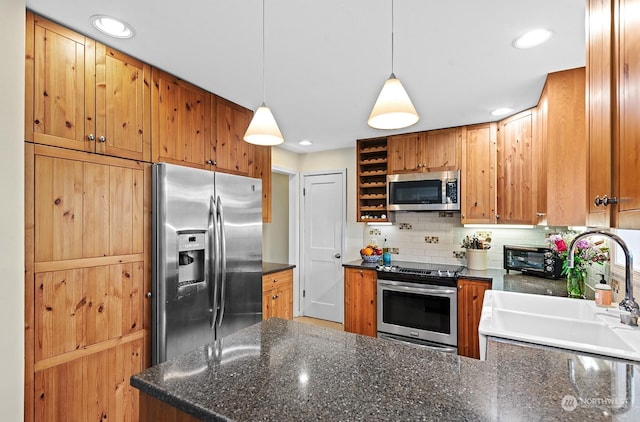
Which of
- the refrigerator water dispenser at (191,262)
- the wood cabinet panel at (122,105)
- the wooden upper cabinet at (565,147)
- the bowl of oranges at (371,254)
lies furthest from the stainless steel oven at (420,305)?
the wood cabinet panel at (122,105)

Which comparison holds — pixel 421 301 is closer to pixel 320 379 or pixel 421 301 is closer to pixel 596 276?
pixel 596 276

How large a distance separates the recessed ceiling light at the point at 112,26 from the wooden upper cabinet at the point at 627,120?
6.45ft

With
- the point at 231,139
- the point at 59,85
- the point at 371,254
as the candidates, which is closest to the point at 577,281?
the point at 371,254

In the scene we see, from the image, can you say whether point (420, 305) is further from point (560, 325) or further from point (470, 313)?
point (560, 325)

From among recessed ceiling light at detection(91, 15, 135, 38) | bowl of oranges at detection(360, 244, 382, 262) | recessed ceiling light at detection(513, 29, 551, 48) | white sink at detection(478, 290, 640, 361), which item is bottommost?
white sink at detection(478, 290, 640, 361)

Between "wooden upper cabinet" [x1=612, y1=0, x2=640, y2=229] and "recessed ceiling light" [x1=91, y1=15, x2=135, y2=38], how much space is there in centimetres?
197

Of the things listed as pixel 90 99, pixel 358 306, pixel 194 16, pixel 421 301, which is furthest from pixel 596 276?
pixel 90 99

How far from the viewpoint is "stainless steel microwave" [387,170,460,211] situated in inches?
132

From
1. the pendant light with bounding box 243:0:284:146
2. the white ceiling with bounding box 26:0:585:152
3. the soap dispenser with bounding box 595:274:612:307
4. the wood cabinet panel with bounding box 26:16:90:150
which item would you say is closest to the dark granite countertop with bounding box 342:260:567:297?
the soap dispenser with bounding box 595:274:612:307

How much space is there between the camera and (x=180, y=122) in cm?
224

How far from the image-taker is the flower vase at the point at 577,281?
7.03 feet

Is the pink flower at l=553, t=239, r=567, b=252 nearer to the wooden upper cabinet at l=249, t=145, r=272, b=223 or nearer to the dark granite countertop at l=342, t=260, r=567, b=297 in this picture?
the dark granite countertop at l=342, t=260, r=567, b=297

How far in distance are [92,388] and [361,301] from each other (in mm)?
2480

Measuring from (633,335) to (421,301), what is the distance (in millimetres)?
1838
